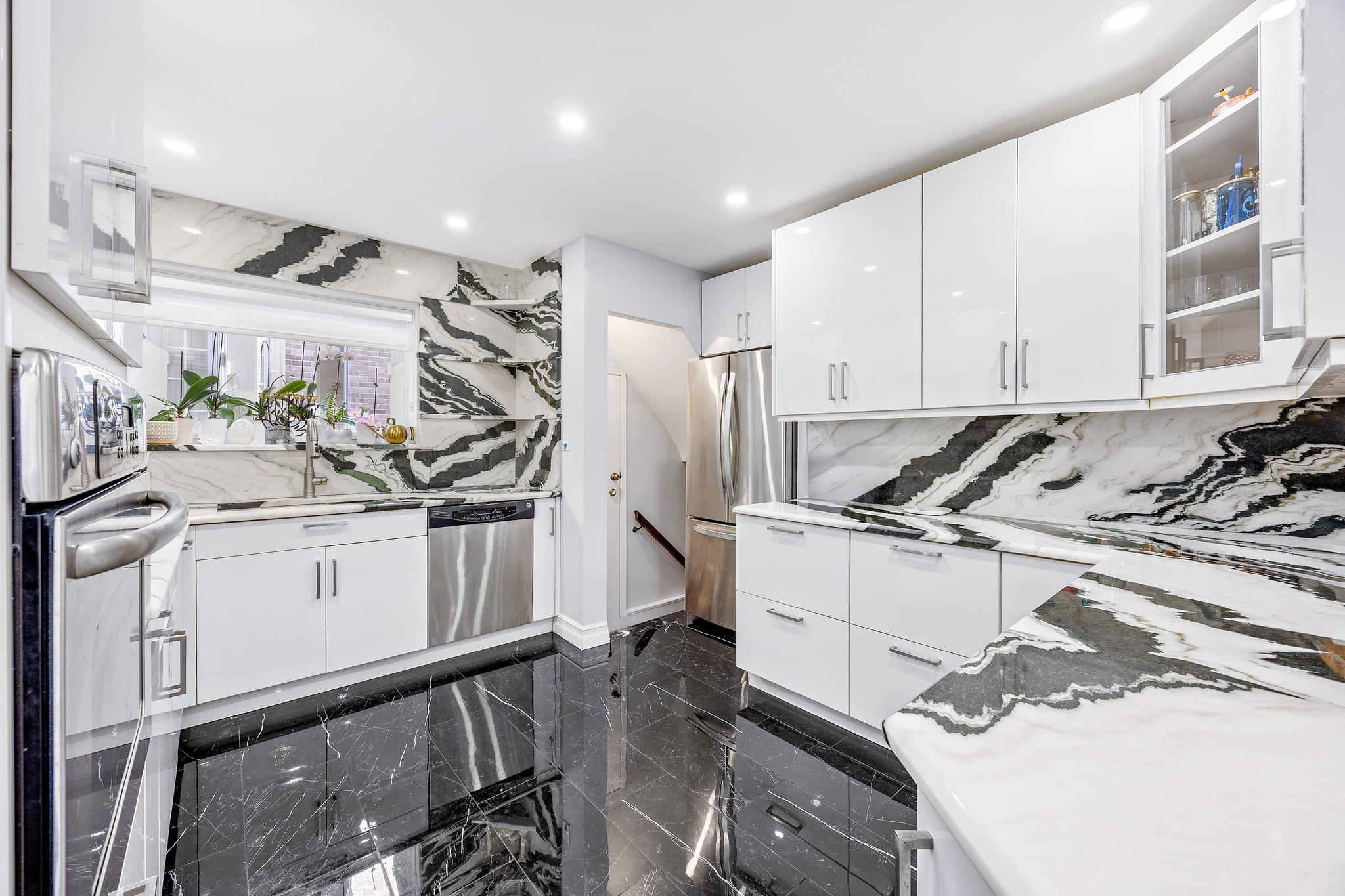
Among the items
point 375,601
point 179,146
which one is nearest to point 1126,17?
point 179,146

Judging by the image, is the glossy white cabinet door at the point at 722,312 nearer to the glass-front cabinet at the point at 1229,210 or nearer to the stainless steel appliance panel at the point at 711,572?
the stainless steel appliance panel at the point at 711,572

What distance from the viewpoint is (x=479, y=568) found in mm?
3061

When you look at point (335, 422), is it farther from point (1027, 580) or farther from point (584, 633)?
point (1027, 580)

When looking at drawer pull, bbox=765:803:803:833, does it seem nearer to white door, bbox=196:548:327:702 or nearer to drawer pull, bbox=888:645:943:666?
drawer pull, bbox=888:645:943:666

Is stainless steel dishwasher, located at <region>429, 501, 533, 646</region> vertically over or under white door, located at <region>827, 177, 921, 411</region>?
under

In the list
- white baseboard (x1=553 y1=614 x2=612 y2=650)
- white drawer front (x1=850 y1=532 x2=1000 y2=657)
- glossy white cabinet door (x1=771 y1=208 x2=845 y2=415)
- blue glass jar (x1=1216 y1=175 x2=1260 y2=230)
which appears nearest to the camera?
blue glass jar (x1=1216 y1=175 x2=1260 y2=230)

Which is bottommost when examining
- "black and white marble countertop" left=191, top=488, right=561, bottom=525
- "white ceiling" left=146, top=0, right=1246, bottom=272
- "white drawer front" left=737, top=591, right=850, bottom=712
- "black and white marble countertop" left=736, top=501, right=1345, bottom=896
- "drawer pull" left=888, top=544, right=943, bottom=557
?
"white drawer front" left=737, top=591, right=850, bottom=712

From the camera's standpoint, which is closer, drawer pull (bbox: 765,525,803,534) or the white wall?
drawer pull (bbox: 765,525,803,534)

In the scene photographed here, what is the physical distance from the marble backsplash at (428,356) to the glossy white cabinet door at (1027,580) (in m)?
2.58

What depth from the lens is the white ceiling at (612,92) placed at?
1.54m

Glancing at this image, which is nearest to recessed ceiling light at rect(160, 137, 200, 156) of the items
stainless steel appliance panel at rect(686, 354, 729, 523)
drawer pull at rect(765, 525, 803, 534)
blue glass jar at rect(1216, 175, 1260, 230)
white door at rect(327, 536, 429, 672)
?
white door at rect(327, 536, 429, 672)

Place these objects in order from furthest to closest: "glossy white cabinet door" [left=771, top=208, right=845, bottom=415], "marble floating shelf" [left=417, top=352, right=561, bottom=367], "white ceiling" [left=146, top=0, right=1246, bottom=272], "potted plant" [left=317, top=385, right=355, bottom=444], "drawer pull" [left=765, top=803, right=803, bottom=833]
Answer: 1. "marble floating shelf" [left=417, top=352, right=561, bottom=367]
2. "potted plant" [left=317, top=385, right=355, bottom=444]
3. "glossy white cabinet door" [left=771, top=208, right=845, bottom=415]
4. "drawer pull" [left=765, top=803, right=803, bottom=833]
5. "white ceiling" [left=146, top=0, right=1246, bottom=272]

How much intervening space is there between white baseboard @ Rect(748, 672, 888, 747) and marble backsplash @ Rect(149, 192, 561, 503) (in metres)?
1.80

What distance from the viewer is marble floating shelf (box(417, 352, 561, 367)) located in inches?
135
